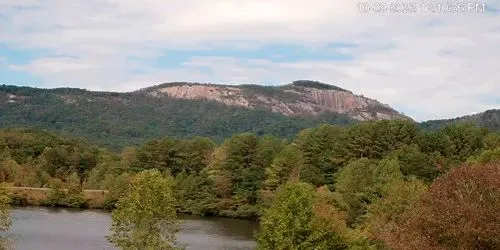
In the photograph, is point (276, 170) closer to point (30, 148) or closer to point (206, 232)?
point (206, 232)

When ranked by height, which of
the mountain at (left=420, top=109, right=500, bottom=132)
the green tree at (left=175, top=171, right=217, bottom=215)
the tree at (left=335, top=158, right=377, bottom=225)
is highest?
the mountain at (left=420, top=109, right=500, bottom=132)

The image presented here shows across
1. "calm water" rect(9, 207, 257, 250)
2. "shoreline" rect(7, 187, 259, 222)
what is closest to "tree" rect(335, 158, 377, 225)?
"calm water" rect(9, 207, 257, 250)

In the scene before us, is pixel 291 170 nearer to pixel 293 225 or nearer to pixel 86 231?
pixel 86 231

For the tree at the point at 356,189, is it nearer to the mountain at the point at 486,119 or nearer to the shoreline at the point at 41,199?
the shoreline at the point at 41,199

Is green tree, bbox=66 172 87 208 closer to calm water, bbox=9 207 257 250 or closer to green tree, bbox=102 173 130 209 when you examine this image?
green tree, bbox=102 173 130 209

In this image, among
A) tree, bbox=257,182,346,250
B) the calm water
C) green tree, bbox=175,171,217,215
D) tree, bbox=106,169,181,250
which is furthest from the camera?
green tree, bbox=175,171,217,215

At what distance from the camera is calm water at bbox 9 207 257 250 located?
5530 centimetres

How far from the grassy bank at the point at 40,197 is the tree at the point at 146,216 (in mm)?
63108

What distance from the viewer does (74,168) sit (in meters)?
101

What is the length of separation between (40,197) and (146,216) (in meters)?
66.0

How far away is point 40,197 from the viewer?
289ft

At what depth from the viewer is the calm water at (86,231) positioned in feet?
181

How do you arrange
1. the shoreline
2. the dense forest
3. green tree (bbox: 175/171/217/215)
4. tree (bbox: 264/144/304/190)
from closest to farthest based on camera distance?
1. the dense forest
2. tree (bbox: 264/144/304/190)
3. green tree (bbox: 175/171/217/215)
4. the shoreline

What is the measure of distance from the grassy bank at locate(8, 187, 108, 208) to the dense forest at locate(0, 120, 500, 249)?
2.76 ft
